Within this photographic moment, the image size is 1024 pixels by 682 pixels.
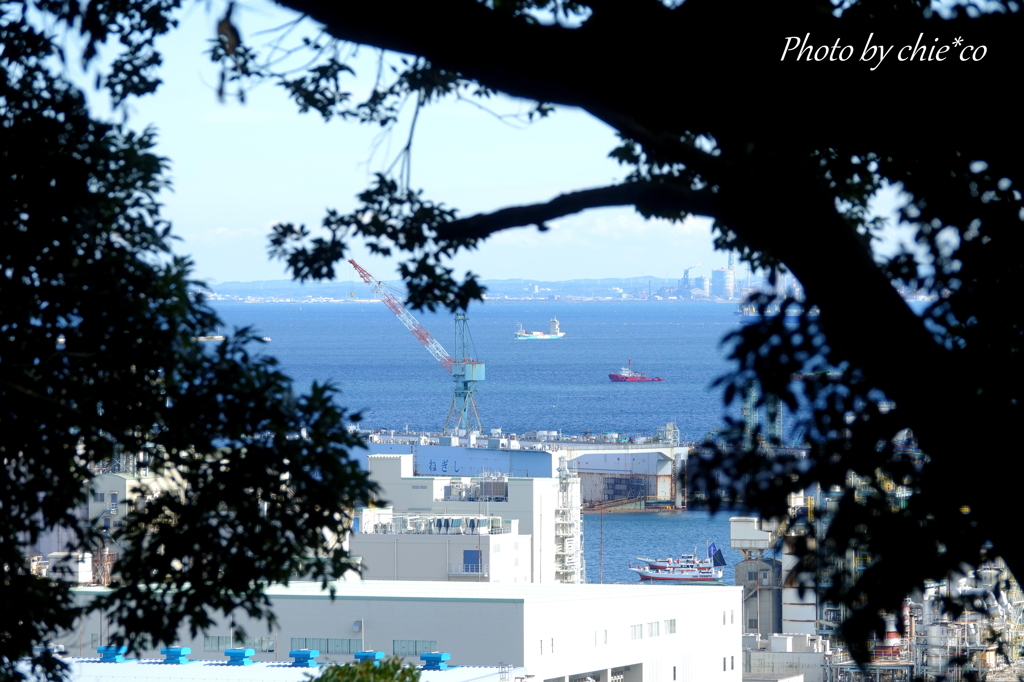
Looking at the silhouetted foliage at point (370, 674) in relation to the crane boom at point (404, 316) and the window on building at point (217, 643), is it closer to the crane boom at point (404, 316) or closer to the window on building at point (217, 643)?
the window on building at point (217, 643)

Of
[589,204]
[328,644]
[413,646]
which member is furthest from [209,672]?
[589,204]

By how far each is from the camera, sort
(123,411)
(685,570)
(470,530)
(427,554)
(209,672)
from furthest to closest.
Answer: (685,570) → (470,530) → (427,554) → (209,672) → (123,411)

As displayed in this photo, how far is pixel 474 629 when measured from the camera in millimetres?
26250

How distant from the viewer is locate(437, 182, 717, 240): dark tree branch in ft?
11.5

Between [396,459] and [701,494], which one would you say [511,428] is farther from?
[701,494]

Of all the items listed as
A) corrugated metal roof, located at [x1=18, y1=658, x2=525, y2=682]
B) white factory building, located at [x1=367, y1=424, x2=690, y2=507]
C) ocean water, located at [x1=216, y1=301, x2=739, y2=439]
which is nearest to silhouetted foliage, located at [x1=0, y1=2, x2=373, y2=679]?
corrugated metal roof, located at [x1=18, y1=658, x2=525, y2=682]

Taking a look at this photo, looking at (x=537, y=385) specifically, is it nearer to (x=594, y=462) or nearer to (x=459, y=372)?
(x=459, y=372)

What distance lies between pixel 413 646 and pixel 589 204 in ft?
79.5

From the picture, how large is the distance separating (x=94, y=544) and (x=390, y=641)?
21.4 m

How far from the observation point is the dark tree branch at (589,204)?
11.5 ft

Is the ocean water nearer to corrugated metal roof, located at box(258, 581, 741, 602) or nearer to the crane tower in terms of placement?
the crane tower

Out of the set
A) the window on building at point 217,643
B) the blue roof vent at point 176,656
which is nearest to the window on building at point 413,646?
the window on building at point 217,643

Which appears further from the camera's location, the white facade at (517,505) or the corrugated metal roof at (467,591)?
the white facade at (517,505)

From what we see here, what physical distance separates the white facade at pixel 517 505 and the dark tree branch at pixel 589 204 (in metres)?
43.2
